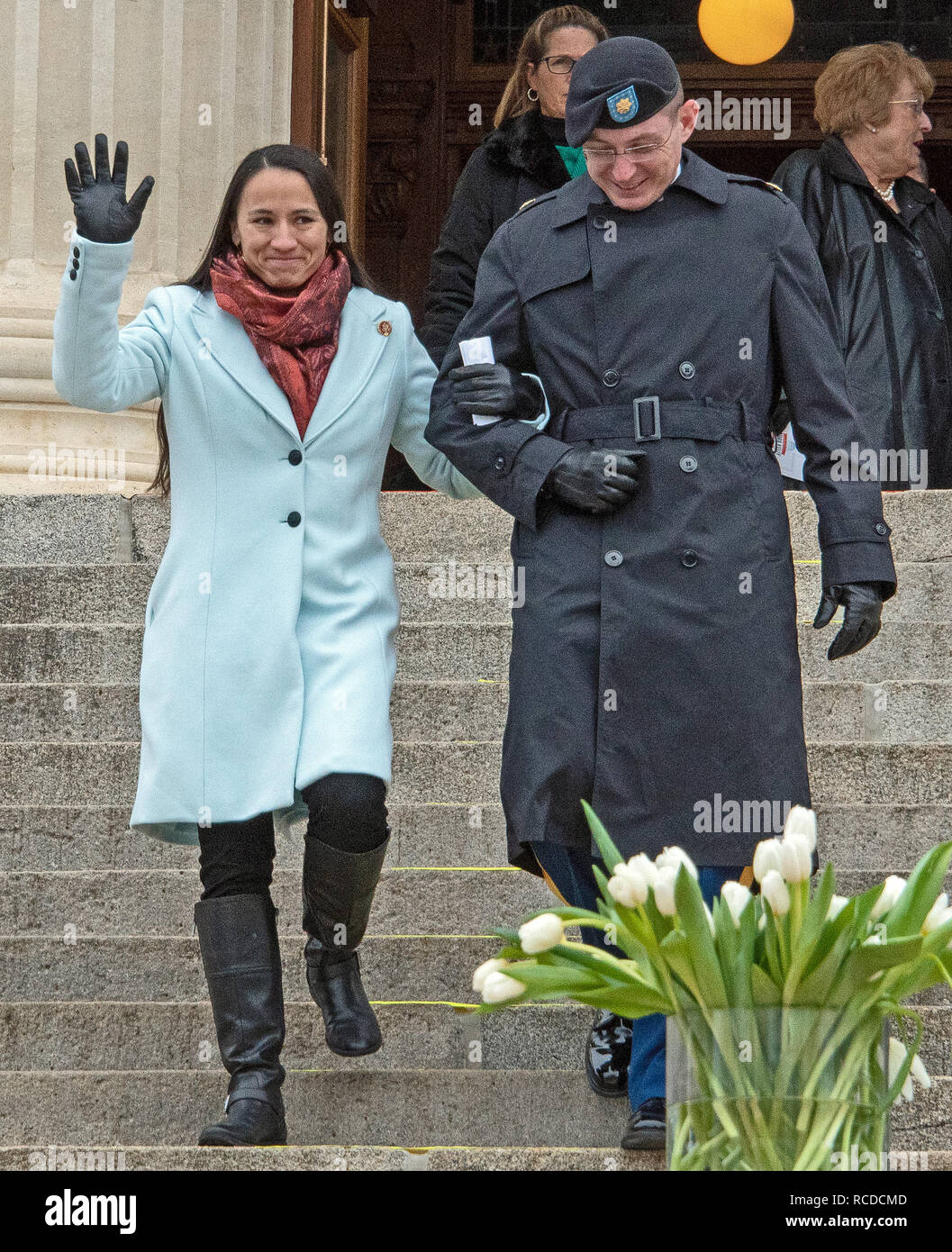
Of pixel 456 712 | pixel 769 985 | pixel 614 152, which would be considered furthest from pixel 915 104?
pixel 769 985

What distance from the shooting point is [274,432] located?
16.6 ft

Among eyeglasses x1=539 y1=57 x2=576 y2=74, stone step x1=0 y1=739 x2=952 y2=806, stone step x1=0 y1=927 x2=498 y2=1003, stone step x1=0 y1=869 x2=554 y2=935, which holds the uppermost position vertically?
eyeglasses x1=539 y1=57 x2=576 y2=74

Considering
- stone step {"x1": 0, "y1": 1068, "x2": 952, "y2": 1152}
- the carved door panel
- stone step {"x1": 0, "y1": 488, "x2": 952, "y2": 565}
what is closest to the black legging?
stone step {"x1": 0, "y1": 1068, "x2": 952, "y2": 1152}

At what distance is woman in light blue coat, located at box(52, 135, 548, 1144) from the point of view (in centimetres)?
484

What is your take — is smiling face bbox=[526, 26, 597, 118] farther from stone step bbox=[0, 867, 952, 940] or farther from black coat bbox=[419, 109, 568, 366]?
stone step bbox=[0, 867, 952, 940]

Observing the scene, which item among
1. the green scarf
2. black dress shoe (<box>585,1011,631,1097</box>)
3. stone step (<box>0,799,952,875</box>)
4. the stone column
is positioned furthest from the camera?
the stone column

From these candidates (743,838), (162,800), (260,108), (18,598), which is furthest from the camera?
(260,108)

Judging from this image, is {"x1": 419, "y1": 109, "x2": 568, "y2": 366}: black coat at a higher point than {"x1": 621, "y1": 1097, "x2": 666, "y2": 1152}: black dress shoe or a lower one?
higher

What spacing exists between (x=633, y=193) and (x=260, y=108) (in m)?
6.29

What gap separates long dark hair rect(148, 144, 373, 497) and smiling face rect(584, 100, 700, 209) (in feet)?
1.95

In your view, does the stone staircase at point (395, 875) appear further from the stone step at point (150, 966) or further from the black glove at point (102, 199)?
the black glove at point (102, 199)

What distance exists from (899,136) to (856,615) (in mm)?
3832

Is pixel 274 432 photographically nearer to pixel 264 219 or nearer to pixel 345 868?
pixel 264 219
